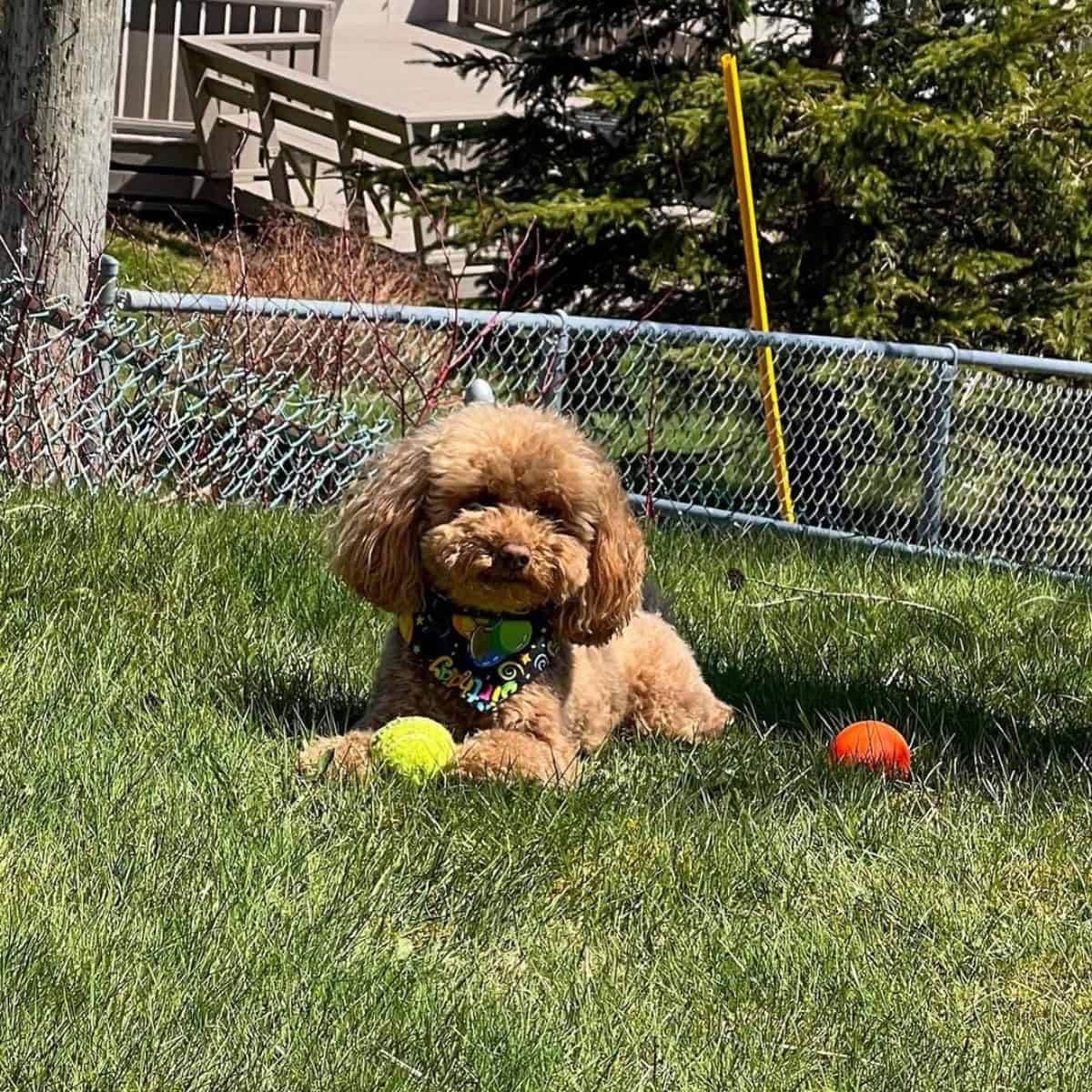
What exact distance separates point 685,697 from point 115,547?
67.8 inches

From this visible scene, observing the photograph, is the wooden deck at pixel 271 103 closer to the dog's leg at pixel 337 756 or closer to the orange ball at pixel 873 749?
the orange ball at pixel 873 749

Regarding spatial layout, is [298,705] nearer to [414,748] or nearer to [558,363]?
[414,748]

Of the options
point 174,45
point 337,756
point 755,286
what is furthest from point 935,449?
point 174,45

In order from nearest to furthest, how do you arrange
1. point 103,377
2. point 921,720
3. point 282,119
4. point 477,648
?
1. point 477,648
2. point 921,720
3. point 103,377
4. point 282,119

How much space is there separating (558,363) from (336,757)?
11.4 ft

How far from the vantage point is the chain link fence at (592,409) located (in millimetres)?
6184

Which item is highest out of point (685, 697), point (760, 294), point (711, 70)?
point (711, 70)

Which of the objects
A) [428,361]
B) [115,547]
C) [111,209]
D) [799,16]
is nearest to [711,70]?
[799,16]

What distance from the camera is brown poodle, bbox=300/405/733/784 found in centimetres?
386

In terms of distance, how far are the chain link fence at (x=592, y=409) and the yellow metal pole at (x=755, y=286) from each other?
0.38ft

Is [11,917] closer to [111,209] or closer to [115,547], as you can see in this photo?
[115,547]

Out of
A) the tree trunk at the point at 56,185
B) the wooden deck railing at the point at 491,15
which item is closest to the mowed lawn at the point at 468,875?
the tree trunk at the point at 56,185

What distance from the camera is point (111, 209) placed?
44.2 feet

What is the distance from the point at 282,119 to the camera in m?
13.3
